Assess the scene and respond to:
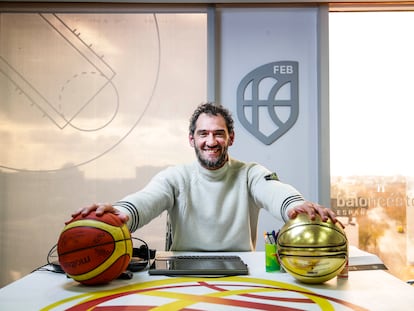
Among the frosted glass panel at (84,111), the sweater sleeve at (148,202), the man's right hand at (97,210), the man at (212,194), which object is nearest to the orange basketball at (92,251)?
the man's right hand at (97,210)

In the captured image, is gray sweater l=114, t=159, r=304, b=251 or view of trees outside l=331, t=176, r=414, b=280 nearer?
gray sweater l=114, t=159, r=304, b=251

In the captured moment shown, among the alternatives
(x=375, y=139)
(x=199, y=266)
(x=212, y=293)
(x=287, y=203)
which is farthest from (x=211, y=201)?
(x=375, y=139)

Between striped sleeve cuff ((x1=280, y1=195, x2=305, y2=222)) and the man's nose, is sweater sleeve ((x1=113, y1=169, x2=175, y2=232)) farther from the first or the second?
striped sleeve cuff ((x1=280, y1=195, x2=305, y2=222))

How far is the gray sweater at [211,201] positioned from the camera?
231 centimetres

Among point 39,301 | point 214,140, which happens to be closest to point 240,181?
point 214,140

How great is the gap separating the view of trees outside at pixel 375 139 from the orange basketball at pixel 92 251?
2.58 meters

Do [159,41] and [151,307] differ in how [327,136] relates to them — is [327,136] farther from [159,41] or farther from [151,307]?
[151,307]

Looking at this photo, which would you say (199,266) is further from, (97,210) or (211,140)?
(211,140)

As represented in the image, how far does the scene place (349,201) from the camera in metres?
3.71

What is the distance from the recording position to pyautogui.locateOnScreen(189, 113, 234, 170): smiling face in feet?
7.85

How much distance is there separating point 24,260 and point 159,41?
199 centimetres

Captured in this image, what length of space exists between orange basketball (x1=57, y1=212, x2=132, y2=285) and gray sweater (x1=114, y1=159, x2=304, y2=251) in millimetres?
750

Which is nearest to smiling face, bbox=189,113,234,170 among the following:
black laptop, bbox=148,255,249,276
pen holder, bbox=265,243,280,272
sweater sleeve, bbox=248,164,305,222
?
sweater sleeve, bbox=248,164,305,222

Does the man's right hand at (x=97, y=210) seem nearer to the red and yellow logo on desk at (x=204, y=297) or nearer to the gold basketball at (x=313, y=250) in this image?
the red and yellow logo on desk at (x=204, y=297)
